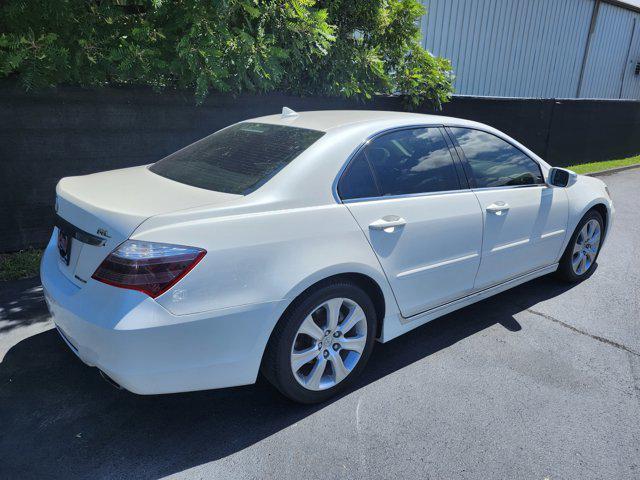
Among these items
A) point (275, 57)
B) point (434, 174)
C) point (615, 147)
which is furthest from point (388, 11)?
point (615, 147)

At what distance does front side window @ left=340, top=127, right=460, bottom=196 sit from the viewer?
3062mm

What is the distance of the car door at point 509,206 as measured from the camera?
3.60m

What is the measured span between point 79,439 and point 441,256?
2.30 meters

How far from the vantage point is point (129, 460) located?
2.42 metres

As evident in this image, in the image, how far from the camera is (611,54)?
1686cm

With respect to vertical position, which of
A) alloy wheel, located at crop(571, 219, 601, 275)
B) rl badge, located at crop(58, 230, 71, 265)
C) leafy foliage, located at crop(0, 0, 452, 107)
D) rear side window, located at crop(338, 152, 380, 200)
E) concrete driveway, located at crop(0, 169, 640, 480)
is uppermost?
leafy foliage, located at crop(0, 0, 452, 107)

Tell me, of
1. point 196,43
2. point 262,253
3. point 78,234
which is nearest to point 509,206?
point 262,253

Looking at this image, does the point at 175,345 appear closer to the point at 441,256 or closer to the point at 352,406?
the point at 352,406

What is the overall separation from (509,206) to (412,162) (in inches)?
37.0

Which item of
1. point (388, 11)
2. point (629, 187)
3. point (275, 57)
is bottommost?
point (629, 187)

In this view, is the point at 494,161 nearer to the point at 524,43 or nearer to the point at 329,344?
the point at 329,344

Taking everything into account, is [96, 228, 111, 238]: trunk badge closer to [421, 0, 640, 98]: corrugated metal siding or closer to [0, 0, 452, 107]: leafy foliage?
[0, 0, 452, 107]: leafy foliage

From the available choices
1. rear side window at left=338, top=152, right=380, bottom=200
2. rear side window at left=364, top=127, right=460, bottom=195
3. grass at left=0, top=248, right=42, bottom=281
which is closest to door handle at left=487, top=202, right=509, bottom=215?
rear side window at left=364, top=127, right=460, bottom=195

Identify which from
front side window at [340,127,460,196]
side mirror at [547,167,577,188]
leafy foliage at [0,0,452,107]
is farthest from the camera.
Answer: leafy foliage at [0,0,452,107]
